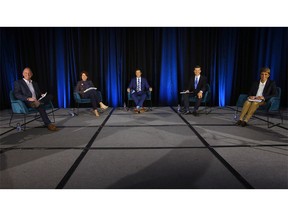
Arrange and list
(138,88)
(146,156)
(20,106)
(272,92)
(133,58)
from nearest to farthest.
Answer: (146,156) < (20,106) < (272,92) < (138,88) < (133,58)

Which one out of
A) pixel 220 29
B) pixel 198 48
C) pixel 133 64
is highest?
pixel 220 29

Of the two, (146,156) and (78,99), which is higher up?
(78,99)

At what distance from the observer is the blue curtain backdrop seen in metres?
7.12

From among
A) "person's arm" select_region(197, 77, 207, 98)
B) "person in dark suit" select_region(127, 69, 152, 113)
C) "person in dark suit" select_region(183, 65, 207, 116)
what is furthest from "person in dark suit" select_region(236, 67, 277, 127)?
"person in dark suit" select_region(127, 69, 152, 113)

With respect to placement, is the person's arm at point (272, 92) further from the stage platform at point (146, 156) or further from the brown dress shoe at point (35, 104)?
the brown dress shoe at point (35, 104)

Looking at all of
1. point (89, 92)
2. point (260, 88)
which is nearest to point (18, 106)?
point (89, 92)

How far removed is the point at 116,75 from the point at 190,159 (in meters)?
5.09

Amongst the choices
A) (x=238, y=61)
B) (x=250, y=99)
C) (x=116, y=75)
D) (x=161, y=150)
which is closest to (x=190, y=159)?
(x=161, y=150)

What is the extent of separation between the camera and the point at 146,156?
2852 mm

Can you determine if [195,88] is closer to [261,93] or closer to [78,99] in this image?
[261,93]

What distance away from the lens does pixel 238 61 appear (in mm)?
7453

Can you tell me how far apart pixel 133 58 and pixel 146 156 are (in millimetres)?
4998

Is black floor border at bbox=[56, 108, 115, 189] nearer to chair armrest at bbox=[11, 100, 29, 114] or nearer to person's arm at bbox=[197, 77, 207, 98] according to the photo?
chair armrest at bbox=[11, 100, 29, 114]

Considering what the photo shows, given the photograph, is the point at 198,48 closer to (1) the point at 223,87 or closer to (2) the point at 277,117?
(1) the point at 223,87
